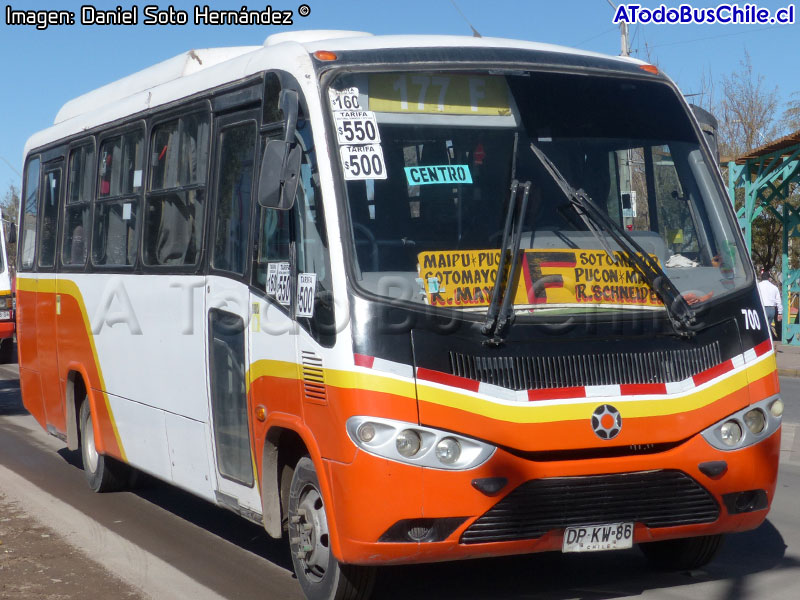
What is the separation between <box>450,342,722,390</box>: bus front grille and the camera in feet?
18.3

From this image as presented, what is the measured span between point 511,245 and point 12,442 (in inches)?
347

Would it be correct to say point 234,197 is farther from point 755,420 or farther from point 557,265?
point 755,420

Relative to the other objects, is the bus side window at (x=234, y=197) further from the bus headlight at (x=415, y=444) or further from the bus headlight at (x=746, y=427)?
the bus headlight at (x=746, y=427)

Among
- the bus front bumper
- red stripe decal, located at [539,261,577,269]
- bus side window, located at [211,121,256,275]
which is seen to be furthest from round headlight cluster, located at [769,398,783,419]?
bus side window, located at [211,121,256,275]

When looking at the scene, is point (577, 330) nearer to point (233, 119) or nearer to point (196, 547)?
point (233, 119)

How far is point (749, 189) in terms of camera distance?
87.1ft

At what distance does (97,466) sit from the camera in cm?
1000

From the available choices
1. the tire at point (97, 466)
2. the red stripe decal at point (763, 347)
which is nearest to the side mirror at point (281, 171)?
the red stripe decal at point (763, 347)

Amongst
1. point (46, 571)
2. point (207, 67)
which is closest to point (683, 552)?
point (46, 571)

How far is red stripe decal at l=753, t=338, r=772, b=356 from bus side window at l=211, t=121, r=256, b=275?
9.31 ft

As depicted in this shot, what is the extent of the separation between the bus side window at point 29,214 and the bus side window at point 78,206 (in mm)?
1219

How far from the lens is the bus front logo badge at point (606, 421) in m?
5.65

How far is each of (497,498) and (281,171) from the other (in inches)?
75.4

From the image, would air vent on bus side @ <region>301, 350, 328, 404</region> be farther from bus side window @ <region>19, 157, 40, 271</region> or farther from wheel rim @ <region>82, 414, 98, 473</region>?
bus side window @ <region>19, 157, 40, 271</region>
